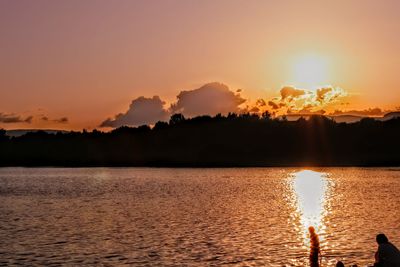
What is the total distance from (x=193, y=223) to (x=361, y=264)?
88.0 feet

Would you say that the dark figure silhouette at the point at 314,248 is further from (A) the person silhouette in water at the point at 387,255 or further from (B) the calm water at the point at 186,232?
(B) the calm water at the point at 186,232

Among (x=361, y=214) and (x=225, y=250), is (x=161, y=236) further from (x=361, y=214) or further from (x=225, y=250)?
(x=361, y=214)

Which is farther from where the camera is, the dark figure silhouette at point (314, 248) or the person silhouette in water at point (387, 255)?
the dark figure silhouette at point (314, 248)

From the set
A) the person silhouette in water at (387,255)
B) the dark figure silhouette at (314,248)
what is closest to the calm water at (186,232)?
the dark figure silhouette at (314,248)

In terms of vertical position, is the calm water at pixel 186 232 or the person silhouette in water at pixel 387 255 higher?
the person silhouette in water at pixel 387 255

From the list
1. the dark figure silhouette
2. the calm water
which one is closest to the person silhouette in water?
the dark figure silhouette

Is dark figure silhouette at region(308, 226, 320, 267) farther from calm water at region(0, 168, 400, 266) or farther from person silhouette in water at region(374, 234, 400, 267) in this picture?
calm water at region(0, 168, 400, 266)

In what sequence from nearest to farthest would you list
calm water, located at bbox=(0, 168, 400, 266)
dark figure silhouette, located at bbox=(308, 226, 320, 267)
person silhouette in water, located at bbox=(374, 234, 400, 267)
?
person silhouette in water, located at bbox=(374, 234, 400, 267)
dark figure silhouette, located at bbox=(308, 226, 320, 267)
calm water, located at bbox=(0, 168, 400, 266)

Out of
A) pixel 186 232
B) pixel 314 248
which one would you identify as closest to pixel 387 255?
pixel 314 248

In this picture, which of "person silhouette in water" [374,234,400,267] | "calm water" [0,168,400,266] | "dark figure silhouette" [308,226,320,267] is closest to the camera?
"person silhouette in water" [374,234,400,267]

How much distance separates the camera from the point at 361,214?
2904 inches

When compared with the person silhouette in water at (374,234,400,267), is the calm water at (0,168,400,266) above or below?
below

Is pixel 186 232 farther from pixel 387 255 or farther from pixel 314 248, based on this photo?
pixel 387 255

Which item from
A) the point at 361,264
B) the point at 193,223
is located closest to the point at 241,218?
the point at 193,223
